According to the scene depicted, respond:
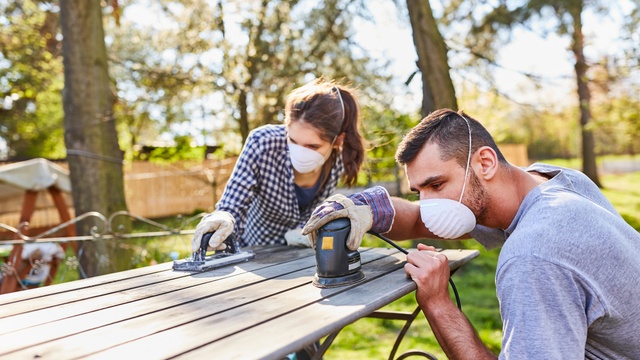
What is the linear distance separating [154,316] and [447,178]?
937mm

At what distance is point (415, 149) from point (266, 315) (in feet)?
2.31

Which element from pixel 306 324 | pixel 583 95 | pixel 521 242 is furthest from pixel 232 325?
pixel 583 95

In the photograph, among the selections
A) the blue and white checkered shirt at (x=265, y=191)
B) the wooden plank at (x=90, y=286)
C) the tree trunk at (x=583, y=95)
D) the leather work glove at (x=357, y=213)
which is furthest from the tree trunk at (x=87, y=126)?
the tree trunk at (x=583, y=95)

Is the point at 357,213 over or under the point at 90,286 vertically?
over

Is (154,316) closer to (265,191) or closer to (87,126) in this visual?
(265,191)

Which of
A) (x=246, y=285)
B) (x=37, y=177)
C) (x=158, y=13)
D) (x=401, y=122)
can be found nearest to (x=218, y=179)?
(x=158, y=13)

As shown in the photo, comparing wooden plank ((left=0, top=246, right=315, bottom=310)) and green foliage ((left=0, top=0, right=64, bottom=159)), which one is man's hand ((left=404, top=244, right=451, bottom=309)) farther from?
green foliage ((left=0, top=0, right=64, bottom=159))

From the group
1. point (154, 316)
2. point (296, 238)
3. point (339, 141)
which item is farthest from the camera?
point (339, 141)

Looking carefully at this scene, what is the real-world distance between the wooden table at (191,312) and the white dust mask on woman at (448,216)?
18 cm

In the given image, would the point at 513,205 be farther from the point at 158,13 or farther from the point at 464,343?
the point at 158,13

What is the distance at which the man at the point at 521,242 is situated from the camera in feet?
4.01

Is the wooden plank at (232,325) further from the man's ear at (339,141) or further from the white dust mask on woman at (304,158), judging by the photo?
the man's ear at (339,141)

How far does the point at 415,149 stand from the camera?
5.57 ft

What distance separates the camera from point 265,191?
2.63m
